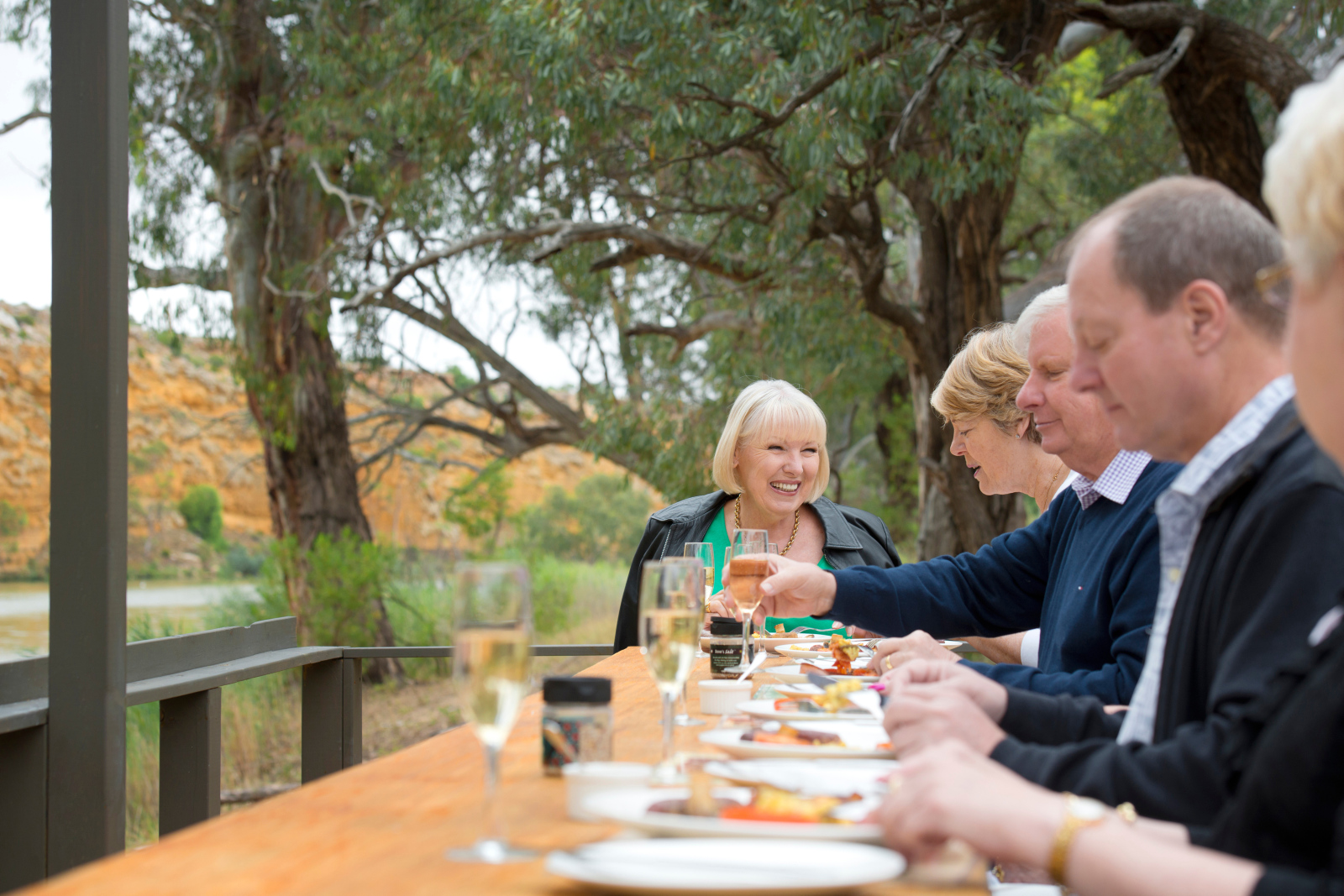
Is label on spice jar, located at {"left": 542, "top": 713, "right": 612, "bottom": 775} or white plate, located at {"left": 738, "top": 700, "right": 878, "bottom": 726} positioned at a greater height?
label on spice jar, located at {"left": 542, "top": 713, "right": 612, "bottom": 775}

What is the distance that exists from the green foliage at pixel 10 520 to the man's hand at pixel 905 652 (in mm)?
11275

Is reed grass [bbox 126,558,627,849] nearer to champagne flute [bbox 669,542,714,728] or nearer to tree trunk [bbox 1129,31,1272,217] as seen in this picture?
champagne flute [bbox 669,542,714,728]

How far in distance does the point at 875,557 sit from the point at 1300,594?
2.54m

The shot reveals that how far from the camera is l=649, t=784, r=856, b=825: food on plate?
3.54ft

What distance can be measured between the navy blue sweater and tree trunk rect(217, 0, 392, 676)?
7023mm

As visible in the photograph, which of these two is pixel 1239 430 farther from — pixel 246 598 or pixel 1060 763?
pixel 246 598

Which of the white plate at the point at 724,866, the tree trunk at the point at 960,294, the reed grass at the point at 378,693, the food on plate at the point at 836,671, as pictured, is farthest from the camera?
the tree trunk at the point at 960,294

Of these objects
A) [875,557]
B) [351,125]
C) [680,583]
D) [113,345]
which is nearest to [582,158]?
[351,125]

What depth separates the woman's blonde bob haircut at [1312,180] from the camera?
0.95 metres

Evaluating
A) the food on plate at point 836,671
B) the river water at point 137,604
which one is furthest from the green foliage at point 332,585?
the food on plate at point 836,671

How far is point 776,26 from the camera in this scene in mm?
5711

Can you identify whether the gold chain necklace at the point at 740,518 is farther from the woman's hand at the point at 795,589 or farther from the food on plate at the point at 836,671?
the food on plate at the point at 836,671

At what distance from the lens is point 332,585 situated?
385 inches

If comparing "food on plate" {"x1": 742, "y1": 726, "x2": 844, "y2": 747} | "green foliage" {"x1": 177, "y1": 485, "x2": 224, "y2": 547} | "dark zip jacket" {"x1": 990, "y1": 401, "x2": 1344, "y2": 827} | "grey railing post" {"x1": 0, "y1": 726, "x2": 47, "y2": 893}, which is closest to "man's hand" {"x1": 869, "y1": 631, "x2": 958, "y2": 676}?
"food on plate" {"x1": 742, "y1": 726, "x2": 844, "y2": 747}
